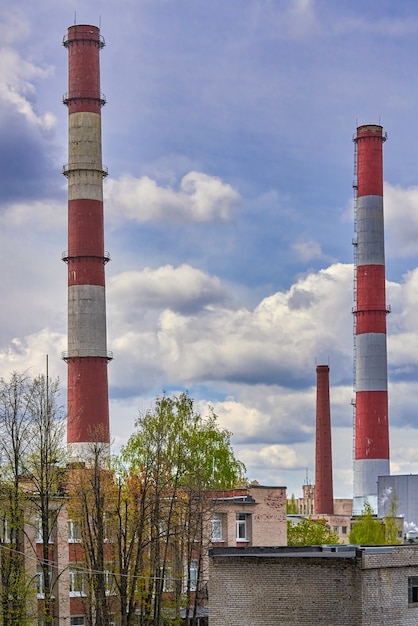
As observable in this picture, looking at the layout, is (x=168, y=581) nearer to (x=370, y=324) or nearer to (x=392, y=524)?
(x=392, y=524)

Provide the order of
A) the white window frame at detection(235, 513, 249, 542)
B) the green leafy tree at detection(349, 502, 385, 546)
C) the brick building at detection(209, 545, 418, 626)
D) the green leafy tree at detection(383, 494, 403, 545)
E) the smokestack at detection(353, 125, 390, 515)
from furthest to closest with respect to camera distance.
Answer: the smokestack at detection(353, 125, 390, 515)
the green leafy tree at detection(383, 494, 403, 545)
the green leafy tree at detection(349, 502, 385, 546)
the white window frame at detection(235, 513, 249, 542)
the brick building at detection(209, 545, 418, 626)

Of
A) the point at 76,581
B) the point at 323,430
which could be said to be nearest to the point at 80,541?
the point at 76,581

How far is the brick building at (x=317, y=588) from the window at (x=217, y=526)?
18970 mm

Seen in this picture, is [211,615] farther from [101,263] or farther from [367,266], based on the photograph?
[367,266]

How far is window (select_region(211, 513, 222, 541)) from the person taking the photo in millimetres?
46875

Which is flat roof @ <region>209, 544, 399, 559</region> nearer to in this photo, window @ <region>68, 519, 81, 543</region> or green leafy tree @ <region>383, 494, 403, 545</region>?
window @ <region>68, 519, 81, 543</region>

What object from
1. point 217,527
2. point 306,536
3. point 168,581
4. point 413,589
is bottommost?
point 168,581

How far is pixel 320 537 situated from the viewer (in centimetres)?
5938


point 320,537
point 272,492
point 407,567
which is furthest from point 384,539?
point 407,567

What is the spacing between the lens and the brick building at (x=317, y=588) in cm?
2602

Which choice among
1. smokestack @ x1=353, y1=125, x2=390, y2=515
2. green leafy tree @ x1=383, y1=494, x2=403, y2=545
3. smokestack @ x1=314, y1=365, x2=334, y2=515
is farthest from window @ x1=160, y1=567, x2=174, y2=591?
smokestack @ x1=314, y1=365, x2=334, y2=515

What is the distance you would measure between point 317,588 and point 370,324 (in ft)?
150

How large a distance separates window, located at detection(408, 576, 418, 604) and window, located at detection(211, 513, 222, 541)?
19496 millimetres

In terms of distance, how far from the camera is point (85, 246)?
193 feet
